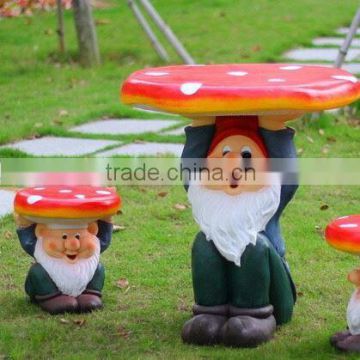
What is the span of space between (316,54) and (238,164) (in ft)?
24.2

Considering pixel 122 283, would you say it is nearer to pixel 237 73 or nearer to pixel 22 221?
pixel 22 221

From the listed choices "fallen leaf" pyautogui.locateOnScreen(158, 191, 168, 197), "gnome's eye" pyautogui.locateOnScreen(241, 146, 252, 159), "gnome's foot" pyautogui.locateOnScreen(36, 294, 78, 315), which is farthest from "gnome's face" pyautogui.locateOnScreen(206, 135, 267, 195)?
"fallen leaf" pyautogui.locateOnScreen(158, 191, 168, 197)

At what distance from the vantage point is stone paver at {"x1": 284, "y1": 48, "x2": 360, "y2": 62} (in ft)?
35.9

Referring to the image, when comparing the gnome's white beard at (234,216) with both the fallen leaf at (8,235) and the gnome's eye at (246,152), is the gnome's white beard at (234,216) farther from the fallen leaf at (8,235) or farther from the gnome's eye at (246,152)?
the fallen leaf at (8,235)

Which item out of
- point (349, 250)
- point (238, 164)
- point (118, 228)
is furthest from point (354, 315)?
point (118, 228)

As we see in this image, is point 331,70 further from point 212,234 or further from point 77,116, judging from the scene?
point 77,116

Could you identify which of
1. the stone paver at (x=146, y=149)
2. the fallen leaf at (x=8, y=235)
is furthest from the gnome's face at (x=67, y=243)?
the stone paver at (x=146, y=149)

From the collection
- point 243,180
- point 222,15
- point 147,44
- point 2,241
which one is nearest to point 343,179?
point 2,241

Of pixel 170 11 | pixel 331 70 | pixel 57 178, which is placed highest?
pixel 331 70

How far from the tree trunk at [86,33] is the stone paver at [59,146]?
9.28ft

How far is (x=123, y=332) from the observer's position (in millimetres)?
4367

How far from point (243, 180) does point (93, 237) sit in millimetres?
882

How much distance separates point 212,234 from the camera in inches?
163

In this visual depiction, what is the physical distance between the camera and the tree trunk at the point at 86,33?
10.4 metres
